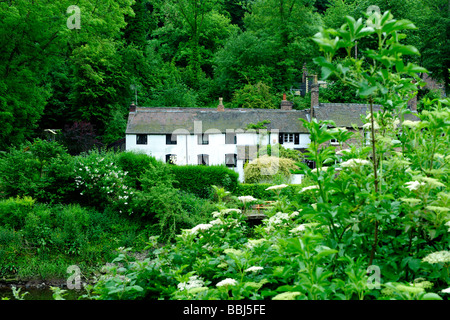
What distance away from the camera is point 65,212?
50.8 ft

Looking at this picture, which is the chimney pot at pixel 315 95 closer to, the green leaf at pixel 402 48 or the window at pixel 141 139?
the window at pixel 141 139

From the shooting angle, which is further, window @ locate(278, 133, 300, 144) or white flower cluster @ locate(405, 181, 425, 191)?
window @ locate(278, 133, 300, 144)

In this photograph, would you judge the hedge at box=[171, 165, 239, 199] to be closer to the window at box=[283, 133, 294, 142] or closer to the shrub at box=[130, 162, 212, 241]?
the shrub at box=[130, 162, 212, 241]

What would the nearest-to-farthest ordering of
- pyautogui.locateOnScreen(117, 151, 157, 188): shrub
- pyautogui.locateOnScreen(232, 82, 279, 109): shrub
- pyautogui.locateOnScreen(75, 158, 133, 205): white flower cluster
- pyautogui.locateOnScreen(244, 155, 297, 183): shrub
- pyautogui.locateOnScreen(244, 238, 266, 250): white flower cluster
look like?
pyautogui.locateOnScreen(244, 238, 266, 250): white flower cluster, pyautogui.locateOnScreen(75, 158, 133, 205): white flower cluster, pyautogui.locateOnScreen(117, 151, 157, 188): shrub, pyautogui.locateOnScreen(244, 155, 297, 183): shrub, pyautogui.locateOnScreen(232, 82, 279, 109): shrub

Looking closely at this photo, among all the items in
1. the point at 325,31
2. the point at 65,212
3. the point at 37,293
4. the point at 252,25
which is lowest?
the point at 37,293

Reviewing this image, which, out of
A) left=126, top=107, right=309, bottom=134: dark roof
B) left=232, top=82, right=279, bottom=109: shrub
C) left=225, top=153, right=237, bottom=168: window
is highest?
left=232, top=82, right=279, bottom=109: shrub

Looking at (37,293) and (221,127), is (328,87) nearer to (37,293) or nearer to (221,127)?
(221,127)

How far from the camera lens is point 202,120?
30391 mm

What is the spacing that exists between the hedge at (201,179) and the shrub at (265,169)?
8.09ft

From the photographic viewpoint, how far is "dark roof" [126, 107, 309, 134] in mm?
29750

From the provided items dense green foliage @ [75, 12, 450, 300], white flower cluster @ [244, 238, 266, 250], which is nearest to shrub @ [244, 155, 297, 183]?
white flower cluster @ [244, 238, 266, 250]

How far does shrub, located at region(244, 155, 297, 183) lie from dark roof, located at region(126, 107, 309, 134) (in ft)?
25.3

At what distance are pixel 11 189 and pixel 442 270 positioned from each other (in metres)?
16.7
